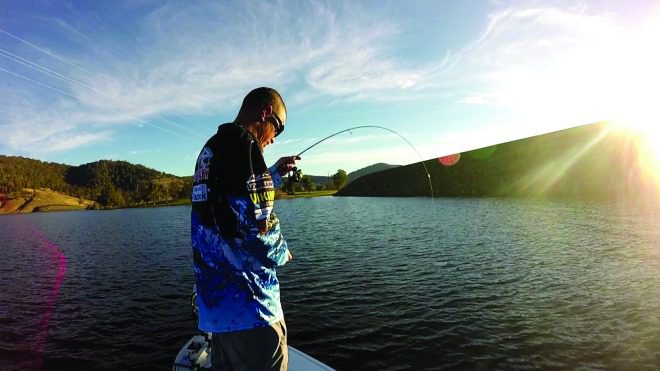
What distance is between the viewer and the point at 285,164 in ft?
20.1

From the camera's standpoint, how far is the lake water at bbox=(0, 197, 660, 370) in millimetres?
15641

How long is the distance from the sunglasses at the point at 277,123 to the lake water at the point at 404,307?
41.4 feet

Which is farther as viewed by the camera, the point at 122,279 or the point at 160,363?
the point at 122,279

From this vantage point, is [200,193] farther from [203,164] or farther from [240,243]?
[240,243]

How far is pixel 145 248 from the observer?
163 ft

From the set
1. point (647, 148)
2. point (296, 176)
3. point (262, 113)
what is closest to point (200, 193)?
point (262, 113)

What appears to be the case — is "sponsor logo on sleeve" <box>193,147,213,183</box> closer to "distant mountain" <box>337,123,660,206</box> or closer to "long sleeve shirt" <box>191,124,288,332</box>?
"long sleeve shirt" <box>191,124,288,332</box>

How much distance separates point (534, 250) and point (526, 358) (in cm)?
2140

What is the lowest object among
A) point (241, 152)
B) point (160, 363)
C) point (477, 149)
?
point (160, 363)

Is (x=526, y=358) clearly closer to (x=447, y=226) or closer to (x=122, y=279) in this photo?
(x=122, y=279)

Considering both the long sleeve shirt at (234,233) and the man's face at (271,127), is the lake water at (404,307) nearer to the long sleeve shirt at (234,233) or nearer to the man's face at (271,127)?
the long sleeve shirt at (234,233)

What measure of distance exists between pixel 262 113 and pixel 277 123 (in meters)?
0.26

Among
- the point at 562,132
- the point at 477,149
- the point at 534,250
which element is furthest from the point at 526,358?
the point at 477,149

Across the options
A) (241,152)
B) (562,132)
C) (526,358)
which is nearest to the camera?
(241,152)
